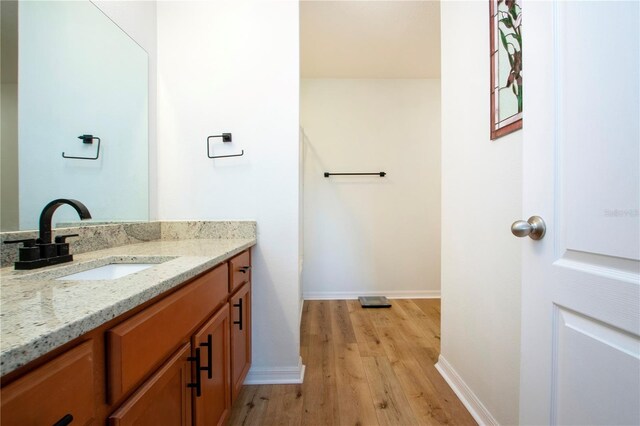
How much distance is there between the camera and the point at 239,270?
128 centimetres

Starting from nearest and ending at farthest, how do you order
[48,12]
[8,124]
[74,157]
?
[8,124]
[48,12]
[74,157]

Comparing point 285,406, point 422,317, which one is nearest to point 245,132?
point 285,406

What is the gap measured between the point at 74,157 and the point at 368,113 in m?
2.60

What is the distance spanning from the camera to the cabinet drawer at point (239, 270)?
1176 millimetres

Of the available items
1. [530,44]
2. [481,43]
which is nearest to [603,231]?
[530,44]

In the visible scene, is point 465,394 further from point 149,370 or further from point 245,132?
point 245,132

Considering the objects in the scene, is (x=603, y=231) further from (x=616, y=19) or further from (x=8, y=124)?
(x=8, y=124)

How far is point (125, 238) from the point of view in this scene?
4.38 feet

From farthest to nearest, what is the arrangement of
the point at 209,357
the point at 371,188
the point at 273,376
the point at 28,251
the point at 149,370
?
1. the point at 371,188
2. the point at 273,376
3. the point at 209,357
4. the point at 28,251
5. the point at 149,370

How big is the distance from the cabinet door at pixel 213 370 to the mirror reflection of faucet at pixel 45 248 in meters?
0.53

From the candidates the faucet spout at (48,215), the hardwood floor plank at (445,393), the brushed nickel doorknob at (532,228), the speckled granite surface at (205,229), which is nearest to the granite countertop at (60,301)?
the faucet spout at (48,215)

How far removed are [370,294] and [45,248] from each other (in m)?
2.71

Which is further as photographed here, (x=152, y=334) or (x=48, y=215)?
(x=48, y=215)

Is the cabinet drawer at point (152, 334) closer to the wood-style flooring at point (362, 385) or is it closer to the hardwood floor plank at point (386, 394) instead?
the wood-style flooring at point (362, 385)
